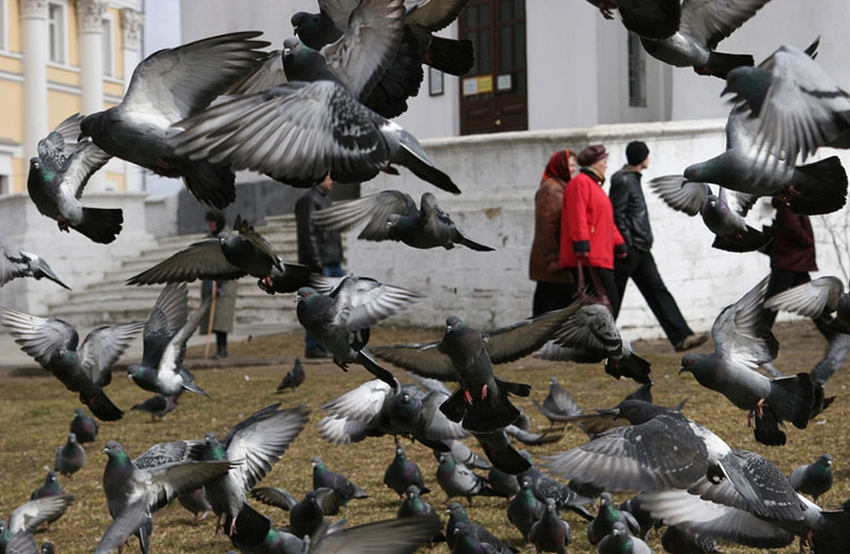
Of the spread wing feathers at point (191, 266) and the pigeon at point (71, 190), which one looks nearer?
the pigeon at point (71, 190)

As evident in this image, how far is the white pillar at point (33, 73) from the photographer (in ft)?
131

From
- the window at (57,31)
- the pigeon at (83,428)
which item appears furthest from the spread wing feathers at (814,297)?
the window at (57,31)

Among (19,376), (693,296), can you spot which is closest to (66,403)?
(19,376)

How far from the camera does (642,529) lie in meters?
5.67

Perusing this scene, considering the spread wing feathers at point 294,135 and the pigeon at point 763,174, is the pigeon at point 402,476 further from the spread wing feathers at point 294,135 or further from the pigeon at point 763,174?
the spread wing feathers at point 294,135

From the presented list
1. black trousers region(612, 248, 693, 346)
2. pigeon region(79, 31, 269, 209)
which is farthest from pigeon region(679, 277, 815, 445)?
black trousers region(612, 248, 693, 346)

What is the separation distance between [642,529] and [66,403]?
763cm

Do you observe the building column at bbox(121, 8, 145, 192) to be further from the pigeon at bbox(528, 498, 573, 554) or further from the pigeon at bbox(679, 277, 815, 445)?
the pigeon at bbox(679, 277, 815, 445)

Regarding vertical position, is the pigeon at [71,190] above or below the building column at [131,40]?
below

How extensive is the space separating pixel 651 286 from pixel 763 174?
861 cm

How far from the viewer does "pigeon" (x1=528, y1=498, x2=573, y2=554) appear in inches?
225

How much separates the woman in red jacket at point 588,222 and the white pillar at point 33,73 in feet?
103

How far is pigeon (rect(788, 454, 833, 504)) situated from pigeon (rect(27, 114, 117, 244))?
3363mm

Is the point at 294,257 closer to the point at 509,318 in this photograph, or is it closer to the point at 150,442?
the point at 509,318
